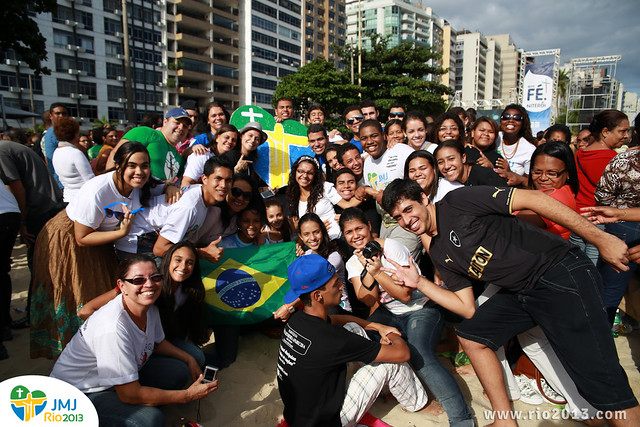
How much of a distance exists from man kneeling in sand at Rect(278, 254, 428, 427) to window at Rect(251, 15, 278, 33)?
186 feet

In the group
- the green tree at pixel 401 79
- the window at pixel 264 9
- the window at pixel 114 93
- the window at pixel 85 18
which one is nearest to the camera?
the green tree at pixel 401 79

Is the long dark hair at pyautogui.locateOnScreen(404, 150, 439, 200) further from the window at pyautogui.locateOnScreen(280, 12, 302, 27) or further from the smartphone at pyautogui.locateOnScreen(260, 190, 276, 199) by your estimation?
the window at pyautogui.locateOnScreen(280, 12, 302, 27)

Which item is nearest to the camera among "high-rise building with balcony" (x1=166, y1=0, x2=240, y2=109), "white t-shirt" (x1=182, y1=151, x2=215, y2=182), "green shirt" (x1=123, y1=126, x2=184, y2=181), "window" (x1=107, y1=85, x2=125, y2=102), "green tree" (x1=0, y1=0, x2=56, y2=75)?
"green shirt" (x1=123, y1=126, x2=184, y2=181)

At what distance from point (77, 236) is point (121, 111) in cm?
4488

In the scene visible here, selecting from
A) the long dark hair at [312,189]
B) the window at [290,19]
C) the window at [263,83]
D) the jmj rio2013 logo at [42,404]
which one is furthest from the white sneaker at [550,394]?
the window at [290,19]

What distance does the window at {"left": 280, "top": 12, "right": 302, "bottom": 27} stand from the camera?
5689 centimetres

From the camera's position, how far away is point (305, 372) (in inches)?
93.4

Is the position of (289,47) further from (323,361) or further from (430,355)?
(323,361)

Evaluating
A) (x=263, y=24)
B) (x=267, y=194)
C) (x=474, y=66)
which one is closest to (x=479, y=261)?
(x=267, y=194)

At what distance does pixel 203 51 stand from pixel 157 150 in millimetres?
51523

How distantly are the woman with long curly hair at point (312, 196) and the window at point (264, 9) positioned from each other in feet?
181

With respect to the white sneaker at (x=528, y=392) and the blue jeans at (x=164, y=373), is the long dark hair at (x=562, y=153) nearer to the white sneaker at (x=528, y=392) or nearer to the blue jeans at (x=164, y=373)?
the white sneaker at (x=528, y=392)

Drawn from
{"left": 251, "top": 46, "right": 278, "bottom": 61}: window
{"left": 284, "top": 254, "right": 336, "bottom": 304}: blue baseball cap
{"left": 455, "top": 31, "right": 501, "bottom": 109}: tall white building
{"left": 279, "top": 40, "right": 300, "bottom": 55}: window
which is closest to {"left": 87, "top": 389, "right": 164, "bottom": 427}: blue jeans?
{"left": 284, "top": 254, "right": 336, "bottom": 304}: blue baseball cap

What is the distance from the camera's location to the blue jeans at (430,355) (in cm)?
265
